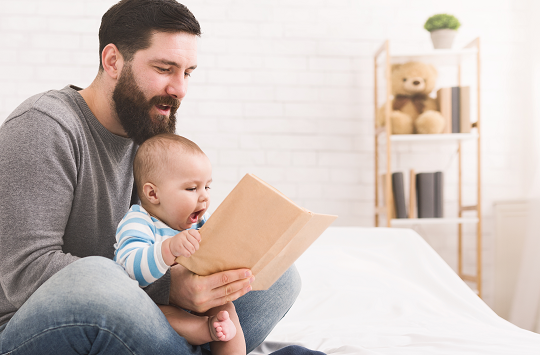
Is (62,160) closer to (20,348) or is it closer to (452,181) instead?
(20,348)

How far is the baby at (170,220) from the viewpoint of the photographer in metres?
0.82

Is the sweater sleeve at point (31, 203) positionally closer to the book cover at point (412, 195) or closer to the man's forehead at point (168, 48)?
the man's forehead at point (168, 48)

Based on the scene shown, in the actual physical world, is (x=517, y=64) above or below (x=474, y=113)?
above

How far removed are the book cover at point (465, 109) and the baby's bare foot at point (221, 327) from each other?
1.94 meters

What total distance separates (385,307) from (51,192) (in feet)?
3.36

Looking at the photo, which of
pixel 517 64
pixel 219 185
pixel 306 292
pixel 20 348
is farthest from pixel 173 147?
pixel 517 64

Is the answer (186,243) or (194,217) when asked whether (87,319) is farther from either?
(194,217)

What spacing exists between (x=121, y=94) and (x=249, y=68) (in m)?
1.60

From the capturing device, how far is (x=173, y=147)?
97 centimetres

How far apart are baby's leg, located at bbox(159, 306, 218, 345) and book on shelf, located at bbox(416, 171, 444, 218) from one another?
1.79 metres

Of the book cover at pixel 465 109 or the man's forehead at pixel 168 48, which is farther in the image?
the book cover at pixel 465 109

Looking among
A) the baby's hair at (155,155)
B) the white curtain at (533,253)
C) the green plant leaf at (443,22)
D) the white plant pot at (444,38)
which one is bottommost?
the white curtain at (533,253)

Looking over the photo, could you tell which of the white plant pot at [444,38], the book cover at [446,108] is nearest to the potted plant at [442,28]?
the white plant pot at [444,38]

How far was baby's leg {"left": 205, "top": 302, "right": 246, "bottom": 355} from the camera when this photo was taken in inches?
33.1
